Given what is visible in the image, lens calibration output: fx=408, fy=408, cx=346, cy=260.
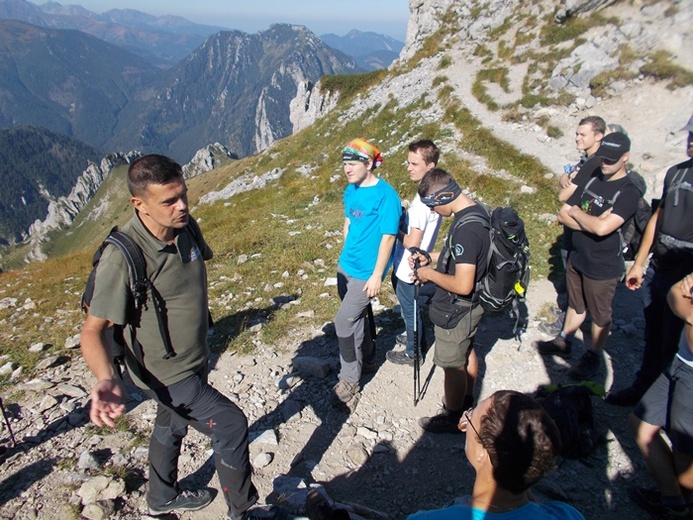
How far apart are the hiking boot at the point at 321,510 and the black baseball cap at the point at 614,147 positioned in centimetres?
450

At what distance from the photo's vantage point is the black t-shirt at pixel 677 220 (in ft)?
13.4

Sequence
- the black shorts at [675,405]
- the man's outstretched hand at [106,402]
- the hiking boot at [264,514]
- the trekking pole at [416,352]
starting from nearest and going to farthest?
the man's outstretched hand at [106,402]
the black shorts at [675,405]
the hiking boot at [264,514]
the trekking pole at [416,352]

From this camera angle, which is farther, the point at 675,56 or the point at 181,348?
the point at 675,56

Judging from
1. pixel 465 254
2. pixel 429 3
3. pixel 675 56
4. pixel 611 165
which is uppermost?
pixel 429 3

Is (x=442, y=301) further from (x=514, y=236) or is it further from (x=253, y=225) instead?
(x=253, y=225)

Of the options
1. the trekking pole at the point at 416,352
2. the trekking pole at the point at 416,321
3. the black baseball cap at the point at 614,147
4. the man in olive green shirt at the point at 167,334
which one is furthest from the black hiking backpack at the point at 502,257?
the man in olive green shirt at the point at 167,334

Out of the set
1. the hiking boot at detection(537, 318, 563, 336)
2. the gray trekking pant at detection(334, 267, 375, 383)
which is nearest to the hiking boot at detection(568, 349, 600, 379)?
the hiking boot at detection(537, 318, 563, 336)

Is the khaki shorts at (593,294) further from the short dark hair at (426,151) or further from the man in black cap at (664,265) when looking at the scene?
the short dark hair at (426,151)

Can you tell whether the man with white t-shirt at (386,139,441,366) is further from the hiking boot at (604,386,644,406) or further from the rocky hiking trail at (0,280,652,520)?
the hiking boot at (604,386,644,406)

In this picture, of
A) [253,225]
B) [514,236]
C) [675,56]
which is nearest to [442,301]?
[514,236]

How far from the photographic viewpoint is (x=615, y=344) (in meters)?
6.08

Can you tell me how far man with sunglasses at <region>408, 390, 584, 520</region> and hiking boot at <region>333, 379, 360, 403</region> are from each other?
3142 mm

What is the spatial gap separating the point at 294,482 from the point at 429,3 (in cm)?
3614

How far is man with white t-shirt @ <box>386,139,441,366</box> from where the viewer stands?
15.9ft
